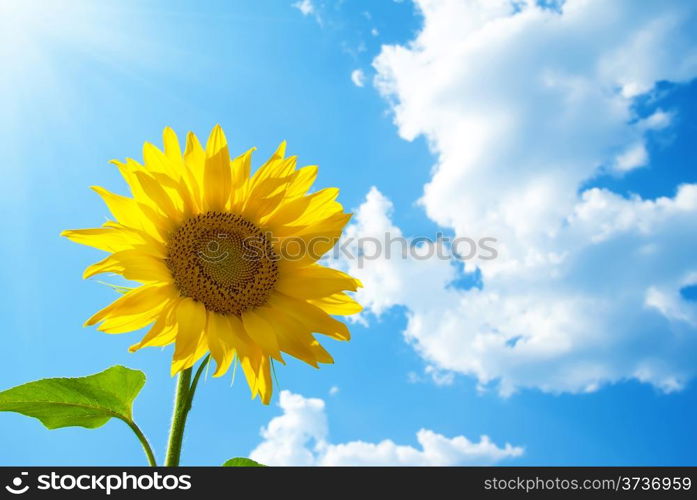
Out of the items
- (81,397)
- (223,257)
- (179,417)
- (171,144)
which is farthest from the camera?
(223,257)

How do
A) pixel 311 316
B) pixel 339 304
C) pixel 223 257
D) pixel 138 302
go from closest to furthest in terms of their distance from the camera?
pixel 138 302 → pixel 311 316 → pixel 339 304 → pixel 223 257

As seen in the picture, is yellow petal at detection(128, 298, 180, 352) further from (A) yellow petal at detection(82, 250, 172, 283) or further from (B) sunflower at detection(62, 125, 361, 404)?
(A) yellow petal at detection(82, 250, 172, 283)

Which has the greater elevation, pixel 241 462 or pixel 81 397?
pixel 81 397

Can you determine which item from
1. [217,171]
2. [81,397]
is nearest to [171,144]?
[217,171]

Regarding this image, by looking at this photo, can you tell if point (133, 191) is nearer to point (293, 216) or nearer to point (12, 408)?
point (293, 216)

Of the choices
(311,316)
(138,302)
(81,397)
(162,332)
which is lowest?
(81,397)

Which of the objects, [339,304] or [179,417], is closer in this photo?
[179,417]

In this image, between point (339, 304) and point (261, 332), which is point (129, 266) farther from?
point (339, 304)
